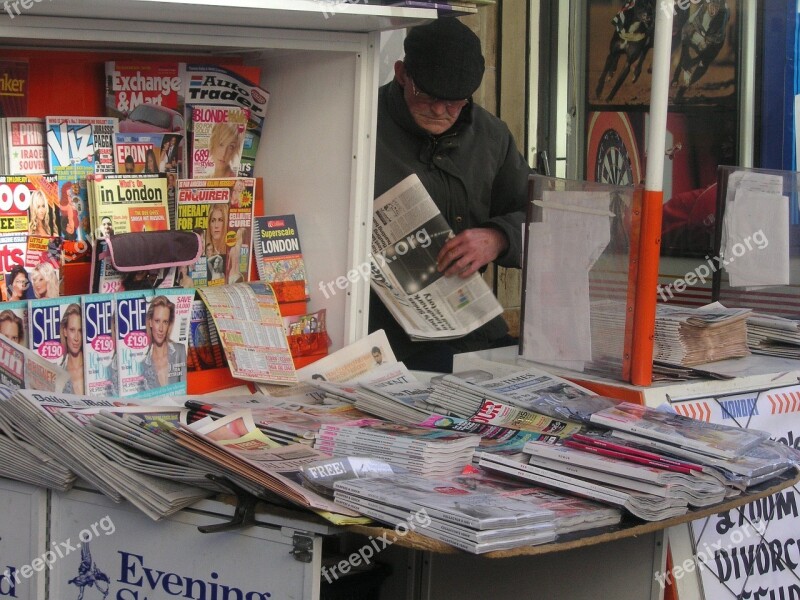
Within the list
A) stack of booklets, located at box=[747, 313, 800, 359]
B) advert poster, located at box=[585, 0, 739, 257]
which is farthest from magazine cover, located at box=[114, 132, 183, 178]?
advert poster, located at box=[585, 0, 739, 257]

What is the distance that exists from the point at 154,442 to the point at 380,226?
157 cm

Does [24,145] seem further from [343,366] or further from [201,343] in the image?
[343,366]

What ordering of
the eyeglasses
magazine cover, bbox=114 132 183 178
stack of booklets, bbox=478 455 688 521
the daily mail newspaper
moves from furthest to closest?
the eyeglasses → the daily mail newspaper → magazine cover, bbox=114 132 183 178 → stack of booklets, bbox=478 455 688 521

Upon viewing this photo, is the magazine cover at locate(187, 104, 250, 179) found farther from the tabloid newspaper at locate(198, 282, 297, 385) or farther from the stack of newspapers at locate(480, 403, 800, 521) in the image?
the stack of newspapers at locate(480, 403, 800, 521)

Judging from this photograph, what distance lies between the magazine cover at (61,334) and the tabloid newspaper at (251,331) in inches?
15.3

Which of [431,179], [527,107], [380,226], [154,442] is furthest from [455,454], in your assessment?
[527,107]

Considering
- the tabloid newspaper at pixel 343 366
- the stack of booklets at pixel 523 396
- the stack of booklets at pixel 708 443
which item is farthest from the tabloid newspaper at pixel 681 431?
the tabloid newspaper at pixel 343 366

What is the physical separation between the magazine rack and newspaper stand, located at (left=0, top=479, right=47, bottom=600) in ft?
4.78

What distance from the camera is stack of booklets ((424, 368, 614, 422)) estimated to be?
2.70 meters

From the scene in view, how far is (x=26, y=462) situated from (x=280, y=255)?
1181 millimetres

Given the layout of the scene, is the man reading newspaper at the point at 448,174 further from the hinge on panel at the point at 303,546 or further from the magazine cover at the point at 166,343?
the hinge on panel at the point at 303,546

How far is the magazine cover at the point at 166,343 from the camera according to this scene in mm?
2803

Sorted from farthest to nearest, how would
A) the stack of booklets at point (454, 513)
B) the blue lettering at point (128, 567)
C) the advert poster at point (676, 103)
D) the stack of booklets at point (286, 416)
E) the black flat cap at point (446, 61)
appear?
the advert poster at point (676, 103), the black flat cap at point (446, 61), the stack of booklets at point (286, 416), the blue lettering at point (128, 567), the stack of booklets at point (454, 513)

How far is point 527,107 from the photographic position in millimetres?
5875
